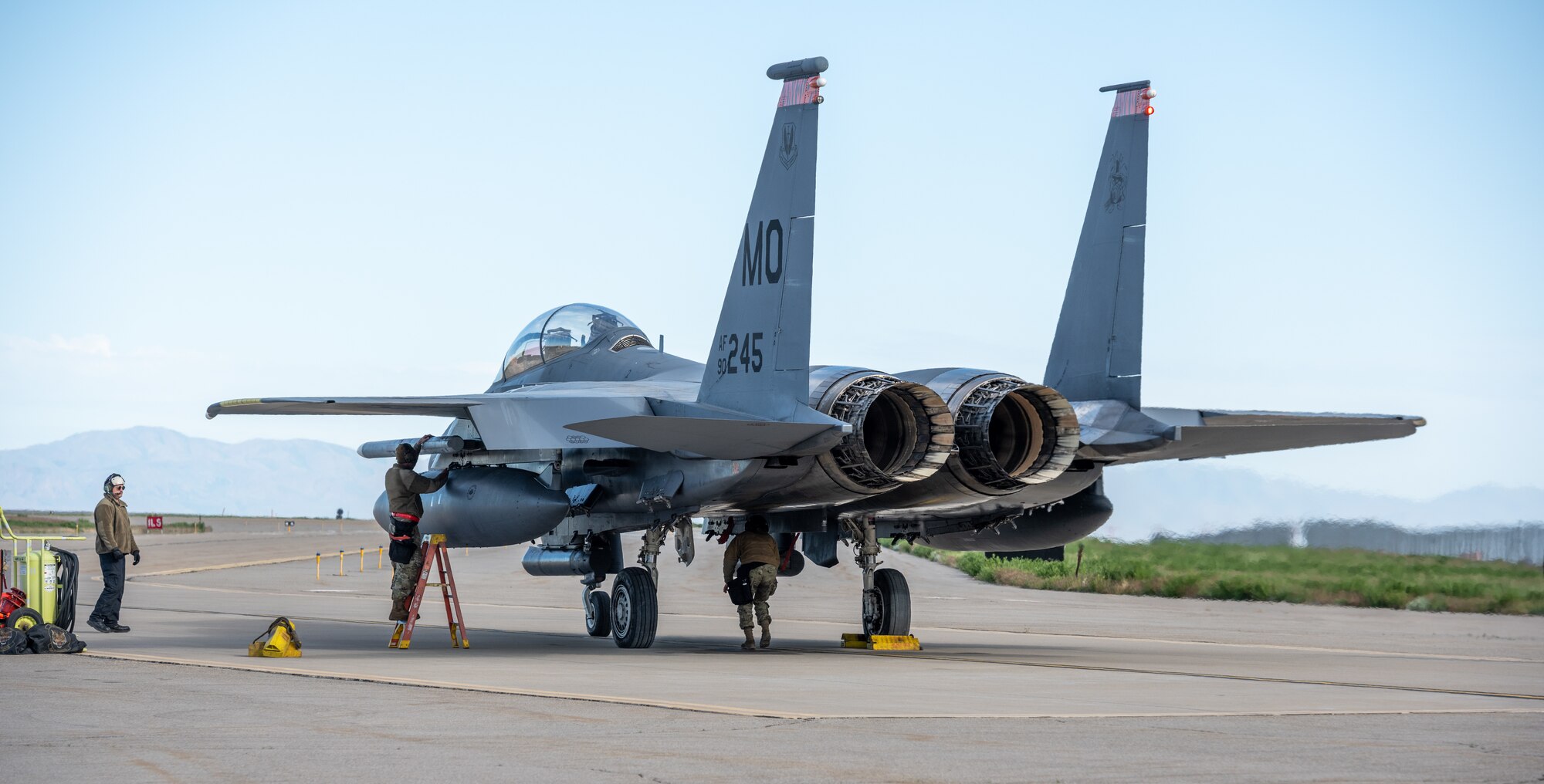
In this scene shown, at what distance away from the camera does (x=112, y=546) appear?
14.5 m

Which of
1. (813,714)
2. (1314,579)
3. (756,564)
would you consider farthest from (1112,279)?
(1314,579)

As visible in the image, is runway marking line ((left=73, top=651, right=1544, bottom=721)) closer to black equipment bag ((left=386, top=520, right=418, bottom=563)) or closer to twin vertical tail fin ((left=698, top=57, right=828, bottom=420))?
black equipment bag ((left=386, top=520, right=418, bottom=563))

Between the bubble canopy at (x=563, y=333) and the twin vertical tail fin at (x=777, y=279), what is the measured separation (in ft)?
12.5

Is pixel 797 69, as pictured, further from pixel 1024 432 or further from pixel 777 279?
pixel 1024 432

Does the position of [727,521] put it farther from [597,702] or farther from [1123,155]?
[597,702]

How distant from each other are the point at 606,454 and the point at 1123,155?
19.0ft

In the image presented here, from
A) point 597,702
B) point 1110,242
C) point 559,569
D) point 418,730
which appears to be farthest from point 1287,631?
point 418,730

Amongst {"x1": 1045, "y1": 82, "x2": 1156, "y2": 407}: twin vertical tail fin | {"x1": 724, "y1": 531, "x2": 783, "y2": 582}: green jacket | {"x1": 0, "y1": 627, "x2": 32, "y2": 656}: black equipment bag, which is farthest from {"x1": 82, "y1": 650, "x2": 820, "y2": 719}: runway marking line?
{"x1": 1045, "y1": 82, "x2": 1156, "y2": 407}: twin vertical tail fin

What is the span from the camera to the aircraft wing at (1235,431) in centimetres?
1366

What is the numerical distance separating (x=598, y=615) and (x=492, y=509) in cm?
235

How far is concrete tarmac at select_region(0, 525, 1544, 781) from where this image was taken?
638cm

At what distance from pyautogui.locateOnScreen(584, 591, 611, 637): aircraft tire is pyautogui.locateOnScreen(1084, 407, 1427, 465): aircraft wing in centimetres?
561

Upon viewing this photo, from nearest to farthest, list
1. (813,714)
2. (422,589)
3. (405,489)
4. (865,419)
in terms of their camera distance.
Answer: (813,714) → (865,419) → (422,589) → (405,489)

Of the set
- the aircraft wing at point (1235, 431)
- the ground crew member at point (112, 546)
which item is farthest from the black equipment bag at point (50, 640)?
the aircraft wing at point (1235, 431)
